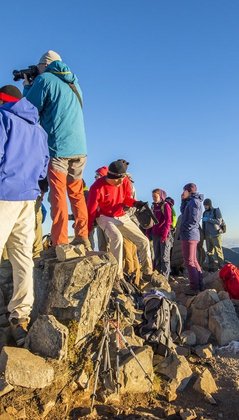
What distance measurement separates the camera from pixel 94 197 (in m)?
8.98

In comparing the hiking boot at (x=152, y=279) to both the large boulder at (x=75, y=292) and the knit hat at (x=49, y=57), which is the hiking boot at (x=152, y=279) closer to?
the large boulder at (x=75, y=292)

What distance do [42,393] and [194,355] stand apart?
147 inches

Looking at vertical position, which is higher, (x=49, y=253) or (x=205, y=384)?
(x=49, y=253)

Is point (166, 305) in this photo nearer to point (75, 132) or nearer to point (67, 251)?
point (67, 251)

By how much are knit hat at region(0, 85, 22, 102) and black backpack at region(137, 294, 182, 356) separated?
13.9 ft

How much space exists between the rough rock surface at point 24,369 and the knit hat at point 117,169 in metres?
4.84

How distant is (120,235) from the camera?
884cm

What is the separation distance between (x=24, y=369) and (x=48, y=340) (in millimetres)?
543

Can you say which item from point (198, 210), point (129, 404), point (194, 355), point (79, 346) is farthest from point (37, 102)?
point (198, 210)

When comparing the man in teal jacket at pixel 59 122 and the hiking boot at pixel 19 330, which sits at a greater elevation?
the man in teal jacket at pixel 59 122

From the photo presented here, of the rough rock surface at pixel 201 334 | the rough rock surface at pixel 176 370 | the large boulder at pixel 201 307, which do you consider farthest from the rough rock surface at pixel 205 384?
the large boulder at pixel 201 307

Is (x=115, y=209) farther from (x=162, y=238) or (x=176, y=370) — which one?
(x=176, y=370)

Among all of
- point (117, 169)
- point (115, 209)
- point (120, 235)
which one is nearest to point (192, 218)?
point (115, 209)

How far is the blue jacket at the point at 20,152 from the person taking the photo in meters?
4.95
